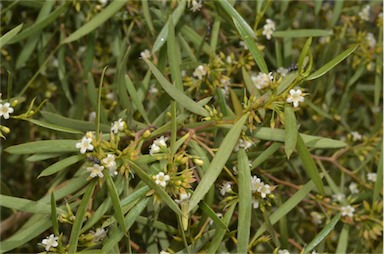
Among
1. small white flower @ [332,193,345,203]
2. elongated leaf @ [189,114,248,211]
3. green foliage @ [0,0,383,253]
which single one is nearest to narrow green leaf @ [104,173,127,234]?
green foliage @ [0,0,383,253]

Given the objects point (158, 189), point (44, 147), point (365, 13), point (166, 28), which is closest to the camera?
point (158, 189)

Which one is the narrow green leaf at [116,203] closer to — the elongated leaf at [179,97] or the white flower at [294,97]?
the elongated leaf at [179,97]

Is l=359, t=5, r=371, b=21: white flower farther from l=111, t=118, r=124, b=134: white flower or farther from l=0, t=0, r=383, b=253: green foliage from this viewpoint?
l=111, t=118, r=124, b=134: white flower

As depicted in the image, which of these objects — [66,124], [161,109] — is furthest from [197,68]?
[66,124]

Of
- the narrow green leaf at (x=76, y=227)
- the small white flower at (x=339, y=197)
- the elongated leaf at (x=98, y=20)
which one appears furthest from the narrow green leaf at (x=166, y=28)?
the small white flower at (x=339, y=197)

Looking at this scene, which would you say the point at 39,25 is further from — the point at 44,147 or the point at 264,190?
the point at 264,190

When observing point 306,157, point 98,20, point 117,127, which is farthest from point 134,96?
point 306,157
